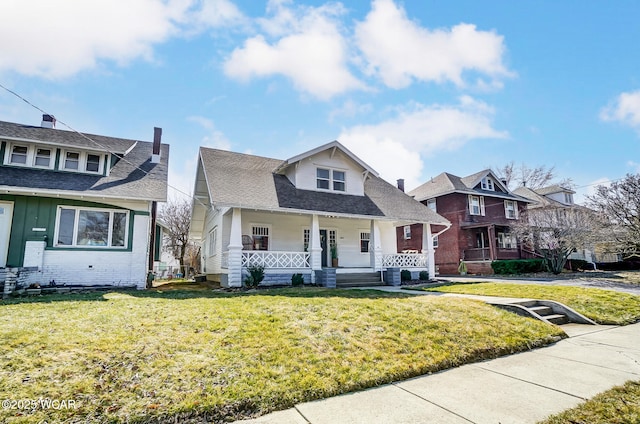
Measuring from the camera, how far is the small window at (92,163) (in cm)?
1417

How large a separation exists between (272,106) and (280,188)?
3.98 meters

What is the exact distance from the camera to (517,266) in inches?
918

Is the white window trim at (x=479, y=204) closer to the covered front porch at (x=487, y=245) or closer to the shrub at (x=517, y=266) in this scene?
the covered front porch at (x=487, y=245)

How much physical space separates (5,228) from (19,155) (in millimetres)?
3517

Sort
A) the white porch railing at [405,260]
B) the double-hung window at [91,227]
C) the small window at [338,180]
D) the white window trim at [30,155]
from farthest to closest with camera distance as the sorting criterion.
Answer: the small window at [338,180] < the white porch railing at [405,260] < the white window trim at [30,155] < the double-hung window at [91,227]

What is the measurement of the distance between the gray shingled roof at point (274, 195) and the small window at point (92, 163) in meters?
4.34

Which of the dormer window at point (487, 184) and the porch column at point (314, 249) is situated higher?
the dormer window at point (487, 184)

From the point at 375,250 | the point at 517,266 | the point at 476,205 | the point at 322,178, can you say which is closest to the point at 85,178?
the point at 322,178

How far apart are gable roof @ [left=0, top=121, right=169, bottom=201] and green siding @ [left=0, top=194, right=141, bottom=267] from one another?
1.73 ft

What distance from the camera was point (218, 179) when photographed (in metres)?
14.6

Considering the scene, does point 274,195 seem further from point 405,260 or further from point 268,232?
point 405,260

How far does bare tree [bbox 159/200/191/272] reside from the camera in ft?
113

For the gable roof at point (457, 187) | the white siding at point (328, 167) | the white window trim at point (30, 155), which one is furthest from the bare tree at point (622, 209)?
the white window trim at point (30, 155)

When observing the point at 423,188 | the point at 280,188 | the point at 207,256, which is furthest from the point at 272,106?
the point at 423,188
